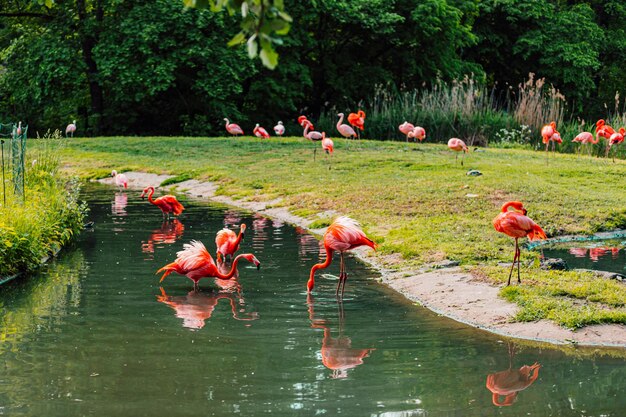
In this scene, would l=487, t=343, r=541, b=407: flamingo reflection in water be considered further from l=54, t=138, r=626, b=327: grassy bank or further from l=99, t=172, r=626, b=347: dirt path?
l=54, t=138, r=626, b=327: grassy bank

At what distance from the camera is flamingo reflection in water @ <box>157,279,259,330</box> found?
8656mm

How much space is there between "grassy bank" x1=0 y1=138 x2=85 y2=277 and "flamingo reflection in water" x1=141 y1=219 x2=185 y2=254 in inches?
41.4

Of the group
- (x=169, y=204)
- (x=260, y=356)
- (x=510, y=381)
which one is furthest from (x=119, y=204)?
(x=510, y=381)

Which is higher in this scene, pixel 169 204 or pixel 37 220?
pixel 37 220

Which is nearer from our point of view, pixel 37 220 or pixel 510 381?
pixel 510 381

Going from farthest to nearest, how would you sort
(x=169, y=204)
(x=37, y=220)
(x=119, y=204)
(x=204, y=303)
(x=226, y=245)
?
(x=119, y=204), (x=169, y=204), (x=226, y=245), (x=37, y=220), (x=204, y=303)

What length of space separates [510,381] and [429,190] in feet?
29.1

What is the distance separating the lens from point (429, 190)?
15523mm

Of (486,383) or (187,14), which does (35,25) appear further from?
(486,383)

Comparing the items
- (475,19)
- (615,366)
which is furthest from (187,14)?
(615,366)

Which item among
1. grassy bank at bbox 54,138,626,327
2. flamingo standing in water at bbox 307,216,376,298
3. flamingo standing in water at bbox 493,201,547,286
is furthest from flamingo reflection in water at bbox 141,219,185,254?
flamingo standing in water at bbox 493,201,547,286

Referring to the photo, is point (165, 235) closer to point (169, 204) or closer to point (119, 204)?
point (169, 204)

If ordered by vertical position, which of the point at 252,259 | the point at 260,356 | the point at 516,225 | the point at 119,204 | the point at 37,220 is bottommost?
the point at 119,204

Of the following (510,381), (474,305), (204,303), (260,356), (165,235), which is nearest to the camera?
(510,381)
